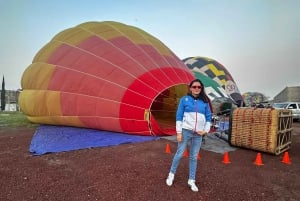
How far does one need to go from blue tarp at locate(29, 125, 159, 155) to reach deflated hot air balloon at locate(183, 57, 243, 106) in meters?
7.28

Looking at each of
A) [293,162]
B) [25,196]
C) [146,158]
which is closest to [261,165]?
[293,162]

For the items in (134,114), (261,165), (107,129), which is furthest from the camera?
(107,129)

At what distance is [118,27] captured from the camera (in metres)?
8.70

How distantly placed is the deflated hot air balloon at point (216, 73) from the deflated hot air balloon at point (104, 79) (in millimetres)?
5181

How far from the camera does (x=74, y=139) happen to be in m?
6.46

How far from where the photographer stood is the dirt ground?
3.27 metres

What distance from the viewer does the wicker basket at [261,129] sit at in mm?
5535

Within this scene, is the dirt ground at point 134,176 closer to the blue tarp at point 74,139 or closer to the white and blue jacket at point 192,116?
the blue tarp at point 74,139

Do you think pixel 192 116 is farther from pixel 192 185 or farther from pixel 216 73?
pixel 216 73

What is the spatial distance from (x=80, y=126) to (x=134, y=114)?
6.48ft

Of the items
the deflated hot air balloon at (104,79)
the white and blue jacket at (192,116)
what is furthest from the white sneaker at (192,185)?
the deflated hot air balloon at (104,79)

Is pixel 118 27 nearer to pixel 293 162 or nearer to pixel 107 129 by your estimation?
pixel 107 129

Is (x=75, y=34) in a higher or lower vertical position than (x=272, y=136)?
higher

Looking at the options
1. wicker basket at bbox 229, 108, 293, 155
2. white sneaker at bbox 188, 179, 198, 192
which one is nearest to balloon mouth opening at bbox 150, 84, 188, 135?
wicker basket at bbox 229, 108, 293, 155
